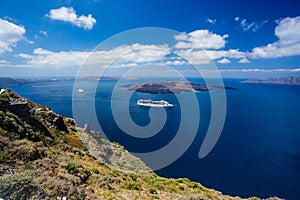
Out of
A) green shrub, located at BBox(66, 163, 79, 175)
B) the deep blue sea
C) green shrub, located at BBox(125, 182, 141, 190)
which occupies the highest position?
green shrub, located at BBox(66, 163, 79, 175)

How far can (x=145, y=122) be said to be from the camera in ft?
214

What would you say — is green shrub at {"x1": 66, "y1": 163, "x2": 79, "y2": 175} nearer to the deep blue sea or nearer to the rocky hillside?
the rocky hillside

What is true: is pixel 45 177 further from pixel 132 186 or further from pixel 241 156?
pixel 241 156

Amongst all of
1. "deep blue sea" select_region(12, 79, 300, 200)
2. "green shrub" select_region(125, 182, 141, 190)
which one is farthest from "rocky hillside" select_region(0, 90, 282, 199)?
"deep blue sea" select_region(12, 79, 300, 200)

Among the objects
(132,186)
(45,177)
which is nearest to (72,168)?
(45,177)

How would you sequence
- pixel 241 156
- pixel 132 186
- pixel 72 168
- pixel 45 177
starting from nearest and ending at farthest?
pixel 45 177 < pixel 72 168 < pixel 132 186 < pixel 241 156

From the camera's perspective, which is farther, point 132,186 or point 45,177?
point 132,186

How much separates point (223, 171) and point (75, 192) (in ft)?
113

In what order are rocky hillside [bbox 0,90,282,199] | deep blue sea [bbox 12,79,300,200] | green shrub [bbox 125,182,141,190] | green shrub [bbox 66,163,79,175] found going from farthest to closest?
deep blue sea [bbox 12,79,300,200], green shrub [bbox 125,182,141,190], green shrub [bbox 66,163,79,175], rocky hillside [bbox 0,90,282,199]

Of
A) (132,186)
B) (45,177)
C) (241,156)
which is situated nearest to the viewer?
(45,177)

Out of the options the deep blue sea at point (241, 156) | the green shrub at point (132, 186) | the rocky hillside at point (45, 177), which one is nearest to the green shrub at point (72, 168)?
the rocky hillside at point (45, 177)

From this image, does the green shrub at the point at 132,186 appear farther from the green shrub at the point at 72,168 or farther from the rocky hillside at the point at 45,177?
the green shrub at the point at 72,168

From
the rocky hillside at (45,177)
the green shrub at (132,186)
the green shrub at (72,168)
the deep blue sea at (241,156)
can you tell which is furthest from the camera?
the deep blue sea at (241,156)

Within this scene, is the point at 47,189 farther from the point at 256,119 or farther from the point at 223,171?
the point at 256,119
